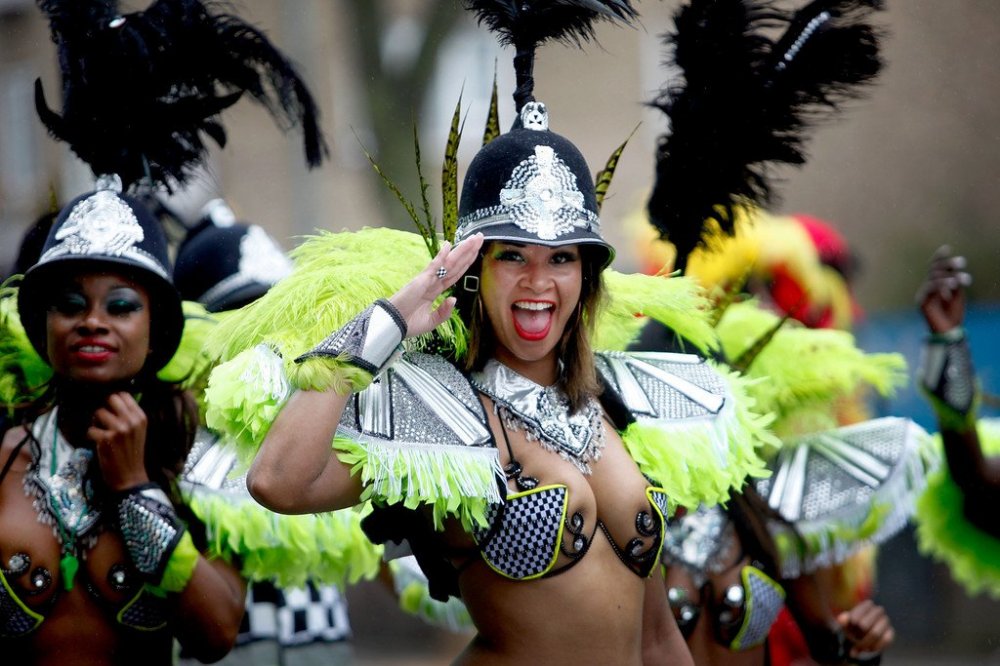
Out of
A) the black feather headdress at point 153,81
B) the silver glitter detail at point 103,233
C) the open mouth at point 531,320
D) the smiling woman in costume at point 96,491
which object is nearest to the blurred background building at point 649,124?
the black feather headdress at point 153,81

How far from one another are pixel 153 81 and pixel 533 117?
1301 mm

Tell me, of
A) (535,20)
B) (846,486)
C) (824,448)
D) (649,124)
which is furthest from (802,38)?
(649,124)

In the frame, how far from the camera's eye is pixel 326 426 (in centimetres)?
268

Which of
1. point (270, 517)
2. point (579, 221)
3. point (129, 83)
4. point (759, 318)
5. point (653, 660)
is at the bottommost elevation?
point (653, 660)

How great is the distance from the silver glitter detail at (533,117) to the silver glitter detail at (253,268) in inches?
71.9

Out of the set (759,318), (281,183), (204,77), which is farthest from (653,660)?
(281,183)

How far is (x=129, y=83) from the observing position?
3.80 meters

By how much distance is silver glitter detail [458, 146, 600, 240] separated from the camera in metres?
3.01

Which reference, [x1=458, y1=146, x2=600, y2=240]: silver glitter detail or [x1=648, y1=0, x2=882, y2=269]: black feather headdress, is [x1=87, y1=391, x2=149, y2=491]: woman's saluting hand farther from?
[x1=648, y1=0, x2=882, y2=269]: black feather headdress

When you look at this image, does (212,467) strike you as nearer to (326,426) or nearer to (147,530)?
(147,530)

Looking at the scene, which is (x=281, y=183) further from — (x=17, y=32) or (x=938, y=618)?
(x=938, y=618)

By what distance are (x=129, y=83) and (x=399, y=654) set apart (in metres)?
8.44

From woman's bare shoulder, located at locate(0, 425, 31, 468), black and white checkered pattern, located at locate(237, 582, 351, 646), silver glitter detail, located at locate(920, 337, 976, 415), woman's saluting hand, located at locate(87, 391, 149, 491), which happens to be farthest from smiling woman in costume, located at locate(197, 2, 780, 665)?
black and white checkered pattern, located at locate(237, 582, 351, 646)

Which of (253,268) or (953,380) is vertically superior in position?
(253,268)
